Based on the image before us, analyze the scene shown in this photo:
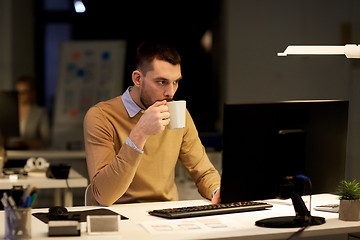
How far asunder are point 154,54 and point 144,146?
39 centimetres

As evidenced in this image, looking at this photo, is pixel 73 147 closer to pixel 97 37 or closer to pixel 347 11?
pixel 97 37

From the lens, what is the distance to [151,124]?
214cm

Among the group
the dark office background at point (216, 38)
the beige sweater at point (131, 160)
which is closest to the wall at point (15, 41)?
the dark office background at point (216, 38)

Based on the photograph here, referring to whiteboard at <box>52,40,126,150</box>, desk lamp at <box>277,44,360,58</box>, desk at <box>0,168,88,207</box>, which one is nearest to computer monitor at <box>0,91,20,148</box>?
desk at <box>0,168,88,207</box>

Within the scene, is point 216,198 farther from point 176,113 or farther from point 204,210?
point 176,113

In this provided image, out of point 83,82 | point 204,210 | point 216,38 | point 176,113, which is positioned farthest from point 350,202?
point 216,38

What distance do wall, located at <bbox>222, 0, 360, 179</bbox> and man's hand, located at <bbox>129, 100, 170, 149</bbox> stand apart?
152 inches

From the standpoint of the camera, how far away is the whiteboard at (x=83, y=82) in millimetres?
6676

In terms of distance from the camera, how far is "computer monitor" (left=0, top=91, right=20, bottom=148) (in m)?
3.67

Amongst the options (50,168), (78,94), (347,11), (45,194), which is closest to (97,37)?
(78,94)

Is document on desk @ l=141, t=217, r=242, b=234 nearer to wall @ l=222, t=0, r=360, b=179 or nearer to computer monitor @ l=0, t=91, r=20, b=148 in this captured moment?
computer monitor @ l=0, t=91, r=20, b=148

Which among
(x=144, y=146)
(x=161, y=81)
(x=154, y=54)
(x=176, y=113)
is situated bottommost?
(x=144, y=146)

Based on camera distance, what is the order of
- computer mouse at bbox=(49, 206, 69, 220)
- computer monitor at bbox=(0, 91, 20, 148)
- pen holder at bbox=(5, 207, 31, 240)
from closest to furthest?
pen holder at bbox=(5, 207, 31, 240) < computer mouse at bbox=(49, 206, 69, 220) < computer monitor at bbox=(0, 91, 20, 148)

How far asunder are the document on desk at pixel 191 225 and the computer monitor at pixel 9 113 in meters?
1.98
